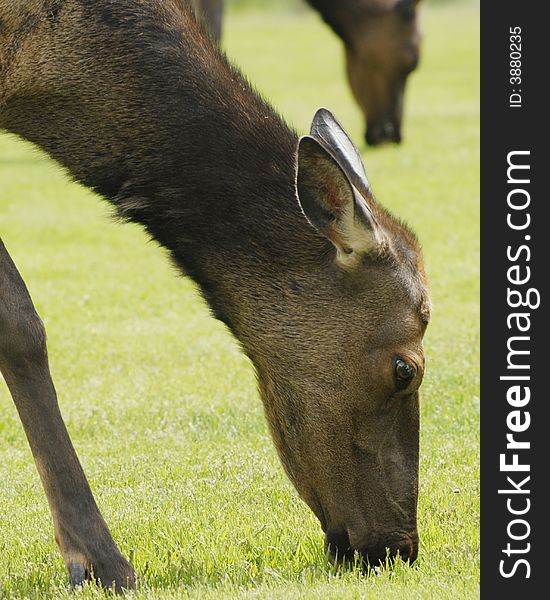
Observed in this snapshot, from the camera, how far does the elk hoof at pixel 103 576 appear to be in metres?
4.34

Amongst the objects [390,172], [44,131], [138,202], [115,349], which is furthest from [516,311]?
[390,172]

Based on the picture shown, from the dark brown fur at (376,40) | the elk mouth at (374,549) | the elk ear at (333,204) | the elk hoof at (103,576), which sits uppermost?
the dark brown fur at (376,40)

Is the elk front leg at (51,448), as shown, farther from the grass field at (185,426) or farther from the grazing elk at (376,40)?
the grazing elk at (376,40)

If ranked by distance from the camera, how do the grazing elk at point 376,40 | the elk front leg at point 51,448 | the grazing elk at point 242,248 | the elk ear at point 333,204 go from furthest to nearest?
the grazing elk at point 376,40 < the grazing elk at point 242,248 < the elk front leg at point 51,448 < the elk ear at point 333,204

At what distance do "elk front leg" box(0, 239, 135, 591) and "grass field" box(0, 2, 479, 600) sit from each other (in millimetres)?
110

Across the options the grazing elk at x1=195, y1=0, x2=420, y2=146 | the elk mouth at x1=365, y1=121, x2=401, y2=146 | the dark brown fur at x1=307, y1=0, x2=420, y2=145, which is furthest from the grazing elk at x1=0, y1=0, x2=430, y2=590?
the elk mouth at x1=365, y1=121, x2=401, y2=146

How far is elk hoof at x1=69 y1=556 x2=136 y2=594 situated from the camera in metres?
4.34

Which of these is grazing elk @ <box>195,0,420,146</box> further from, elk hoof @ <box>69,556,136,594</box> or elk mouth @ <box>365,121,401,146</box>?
elk hoof @ <box>69,556,136,594</box>

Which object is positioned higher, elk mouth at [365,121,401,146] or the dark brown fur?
Result: the dark brown fur

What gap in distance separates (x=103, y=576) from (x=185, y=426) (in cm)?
222

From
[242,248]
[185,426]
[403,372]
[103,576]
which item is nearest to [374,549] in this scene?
[403,372]

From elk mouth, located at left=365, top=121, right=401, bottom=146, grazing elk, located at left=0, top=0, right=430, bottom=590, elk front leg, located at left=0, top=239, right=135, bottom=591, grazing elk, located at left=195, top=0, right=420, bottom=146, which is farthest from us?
elk mouth, located at left=365, top=121, right=401, bottom=146

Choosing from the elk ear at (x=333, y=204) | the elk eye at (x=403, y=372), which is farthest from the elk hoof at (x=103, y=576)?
the elk ear at (x=333, y=204)

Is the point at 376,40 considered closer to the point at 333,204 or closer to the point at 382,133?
the point at 382,133
